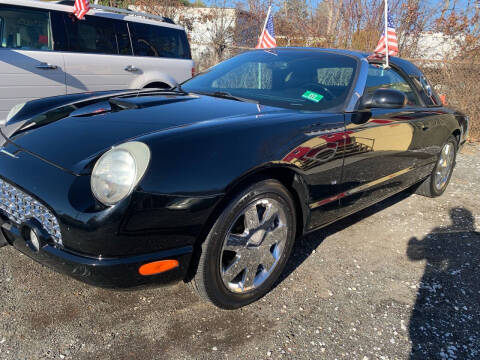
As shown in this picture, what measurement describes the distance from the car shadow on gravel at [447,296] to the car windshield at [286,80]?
143cm

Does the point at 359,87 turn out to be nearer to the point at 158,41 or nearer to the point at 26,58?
the point at 26,58

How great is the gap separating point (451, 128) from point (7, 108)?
535 centimetres

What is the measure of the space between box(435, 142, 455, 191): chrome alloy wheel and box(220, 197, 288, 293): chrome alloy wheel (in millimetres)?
2846

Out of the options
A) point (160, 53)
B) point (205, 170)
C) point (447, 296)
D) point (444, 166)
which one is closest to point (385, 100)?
point (447, 296)

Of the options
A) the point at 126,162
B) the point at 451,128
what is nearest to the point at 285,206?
the point at 126,162

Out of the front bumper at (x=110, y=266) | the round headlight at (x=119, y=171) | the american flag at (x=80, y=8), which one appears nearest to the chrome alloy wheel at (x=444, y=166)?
the front bumper at (x=110, y=266)

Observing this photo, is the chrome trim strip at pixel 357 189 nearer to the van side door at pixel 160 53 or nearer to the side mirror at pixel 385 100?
the side mirror at pixel 385 100

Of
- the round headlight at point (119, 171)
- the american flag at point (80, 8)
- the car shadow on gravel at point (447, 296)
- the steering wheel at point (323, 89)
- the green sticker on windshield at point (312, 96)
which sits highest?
the american flag at point (80, 8)

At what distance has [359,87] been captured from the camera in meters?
2.93

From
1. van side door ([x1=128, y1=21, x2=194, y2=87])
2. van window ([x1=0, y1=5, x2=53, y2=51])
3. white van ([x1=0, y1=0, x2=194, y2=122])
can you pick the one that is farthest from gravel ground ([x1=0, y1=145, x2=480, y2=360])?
van side door ([x1=128, y1=21, x2=194, y2=87])

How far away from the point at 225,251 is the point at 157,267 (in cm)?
44

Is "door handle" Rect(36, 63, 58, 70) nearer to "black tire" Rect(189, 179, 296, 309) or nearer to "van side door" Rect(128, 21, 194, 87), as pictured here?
"van side door" Rect(128, 21, 194, 87)

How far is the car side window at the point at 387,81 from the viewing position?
312cm

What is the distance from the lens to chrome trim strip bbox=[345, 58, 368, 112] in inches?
110
